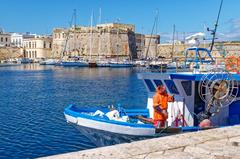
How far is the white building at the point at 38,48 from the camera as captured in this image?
362 ft

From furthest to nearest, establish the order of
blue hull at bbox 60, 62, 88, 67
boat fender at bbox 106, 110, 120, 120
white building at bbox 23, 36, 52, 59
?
white building at bbox 23, 36, 52, 59 → blue hull at bbox 60, 62, 88, 67 → boat fender at bbox 106, 110, 120, 120

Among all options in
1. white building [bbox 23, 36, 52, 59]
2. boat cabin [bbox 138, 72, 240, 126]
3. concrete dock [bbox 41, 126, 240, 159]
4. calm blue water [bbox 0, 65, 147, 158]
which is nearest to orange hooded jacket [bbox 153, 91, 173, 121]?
boat cabin [bbox 138, 72, 240, 126]

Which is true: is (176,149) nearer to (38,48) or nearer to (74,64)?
(74,64)

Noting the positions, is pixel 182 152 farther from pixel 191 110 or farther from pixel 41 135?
pixel 41 135

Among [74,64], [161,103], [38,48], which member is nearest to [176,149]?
[161,103]

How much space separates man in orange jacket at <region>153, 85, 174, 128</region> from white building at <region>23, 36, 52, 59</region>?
10132 centimetres

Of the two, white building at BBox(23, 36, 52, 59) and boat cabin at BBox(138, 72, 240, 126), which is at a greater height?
white building at BBox(23, 36, 52, 59)

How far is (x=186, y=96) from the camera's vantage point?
31.8 ft

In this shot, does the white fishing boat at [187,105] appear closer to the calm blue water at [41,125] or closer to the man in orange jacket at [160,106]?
the man in orange jacket at [160,106]

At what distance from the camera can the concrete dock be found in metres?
5.05

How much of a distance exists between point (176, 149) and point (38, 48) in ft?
356

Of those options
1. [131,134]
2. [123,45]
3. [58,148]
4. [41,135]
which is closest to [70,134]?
[41,135]

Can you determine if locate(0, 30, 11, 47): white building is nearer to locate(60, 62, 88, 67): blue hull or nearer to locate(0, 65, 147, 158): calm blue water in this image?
locate(60, 62, 88, 67): blue hull

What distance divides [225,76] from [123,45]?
73864 mm
